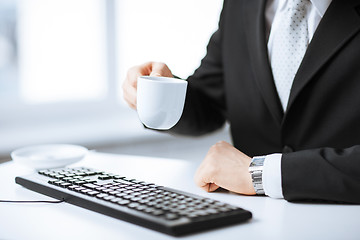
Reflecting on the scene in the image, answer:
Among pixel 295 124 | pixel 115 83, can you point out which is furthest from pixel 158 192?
pixel 115 83

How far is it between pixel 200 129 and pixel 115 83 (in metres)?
1.23

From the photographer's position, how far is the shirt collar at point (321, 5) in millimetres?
1284

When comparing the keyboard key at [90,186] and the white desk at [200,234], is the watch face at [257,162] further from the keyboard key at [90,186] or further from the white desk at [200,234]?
the keyboard key at [90,186]

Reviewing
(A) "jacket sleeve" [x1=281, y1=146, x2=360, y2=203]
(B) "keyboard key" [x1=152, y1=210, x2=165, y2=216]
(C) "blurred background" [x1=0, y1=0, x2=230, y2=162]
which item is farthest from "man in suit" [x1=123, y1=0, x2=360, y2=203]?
(C) "blurred background" [x1=0, y1=0, x2=230, y2=162]

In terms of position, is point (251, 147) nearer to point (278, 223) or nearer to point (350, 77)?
point (350, 77)

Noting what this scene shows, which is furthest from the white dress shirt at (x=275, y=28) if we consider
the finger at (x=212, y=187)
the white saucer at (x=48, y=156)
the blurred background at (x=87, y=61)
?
the blurred background at (x=87, y=61)

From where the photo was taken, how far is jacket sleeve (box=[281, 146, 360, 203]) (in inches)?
40.0

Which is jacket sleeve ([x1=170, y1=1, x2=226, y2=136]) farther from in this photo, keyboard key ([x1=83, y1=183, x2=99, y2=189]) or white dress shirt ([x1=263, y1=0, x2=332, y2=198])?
keyboard key ([x1=83, y1=183, x2=99, y2=189])

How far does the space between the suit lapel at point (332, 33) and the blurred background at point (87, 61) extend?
4.28 feet

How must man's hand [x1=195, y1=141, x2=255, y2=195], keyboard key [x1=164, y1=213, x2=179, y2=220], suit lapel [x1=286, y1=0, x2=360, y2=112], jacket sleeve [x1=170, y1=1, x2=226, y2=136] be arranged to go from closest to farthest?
keyboard key [x1=164, y1=213, x2=179, y2=220], man's hand [x1=195, y1=141, x2=255, y2=195], suit lapel [x1=286, y1=0, x2=360, y2=112], jacket sleeve [x1=170, y1=1, x2=226, y2=136]

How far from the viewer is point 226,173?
1083 millimetres

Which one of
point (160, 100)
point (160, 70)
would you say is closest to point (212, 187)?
point (160, 100)

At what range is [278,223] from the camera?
894 millimetres

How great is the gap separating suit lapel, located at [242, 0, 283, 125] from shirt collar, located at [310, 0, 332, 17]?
19cm
